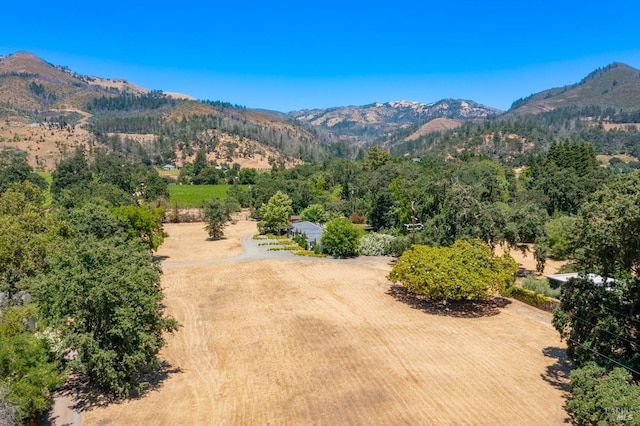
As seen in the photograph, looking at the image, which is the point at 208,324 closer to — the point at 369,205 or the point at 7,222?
the point at 7,222

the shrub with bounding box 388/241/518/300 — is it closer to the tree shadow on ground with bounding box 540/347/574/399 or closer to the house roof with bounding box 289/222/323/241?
the tree shadow on ground with bounding box 540/347/574/399

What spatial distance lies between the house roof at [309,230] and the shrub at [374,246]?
21.7 ft

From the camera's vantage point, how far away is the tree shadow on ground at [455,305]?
30391 mm

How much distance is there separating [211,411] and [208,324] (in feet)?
35.9

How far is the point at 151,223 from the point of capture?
4438cm

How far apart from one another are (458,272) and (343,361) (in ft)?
39.5

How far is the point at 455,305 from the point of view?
3200 cm

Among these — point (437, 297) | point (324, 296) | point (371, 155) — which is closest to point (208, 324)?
point (324, 296)

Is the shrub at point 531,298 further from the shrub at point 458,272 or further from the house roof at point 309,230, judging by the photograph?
the house roof at point 309,230

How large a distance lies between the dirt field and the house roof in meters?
17.0

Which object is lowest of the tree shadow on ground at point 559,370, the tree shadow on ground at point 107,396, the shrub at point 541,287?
the tree shadow on ground at point 107,396

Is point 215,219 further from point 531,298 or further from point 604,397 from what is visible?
point 604,397

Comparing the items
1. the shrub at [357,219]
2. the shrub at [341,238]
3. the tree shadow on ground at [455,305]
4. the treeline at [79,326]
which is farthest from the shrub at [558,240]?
the treeline at [79,326]

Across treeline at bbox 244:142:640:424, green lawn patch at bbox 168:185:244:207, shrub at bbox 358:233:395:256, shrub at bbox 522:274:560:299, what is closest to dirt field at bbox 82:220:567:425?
shrub at bbox 522:274:560:299
